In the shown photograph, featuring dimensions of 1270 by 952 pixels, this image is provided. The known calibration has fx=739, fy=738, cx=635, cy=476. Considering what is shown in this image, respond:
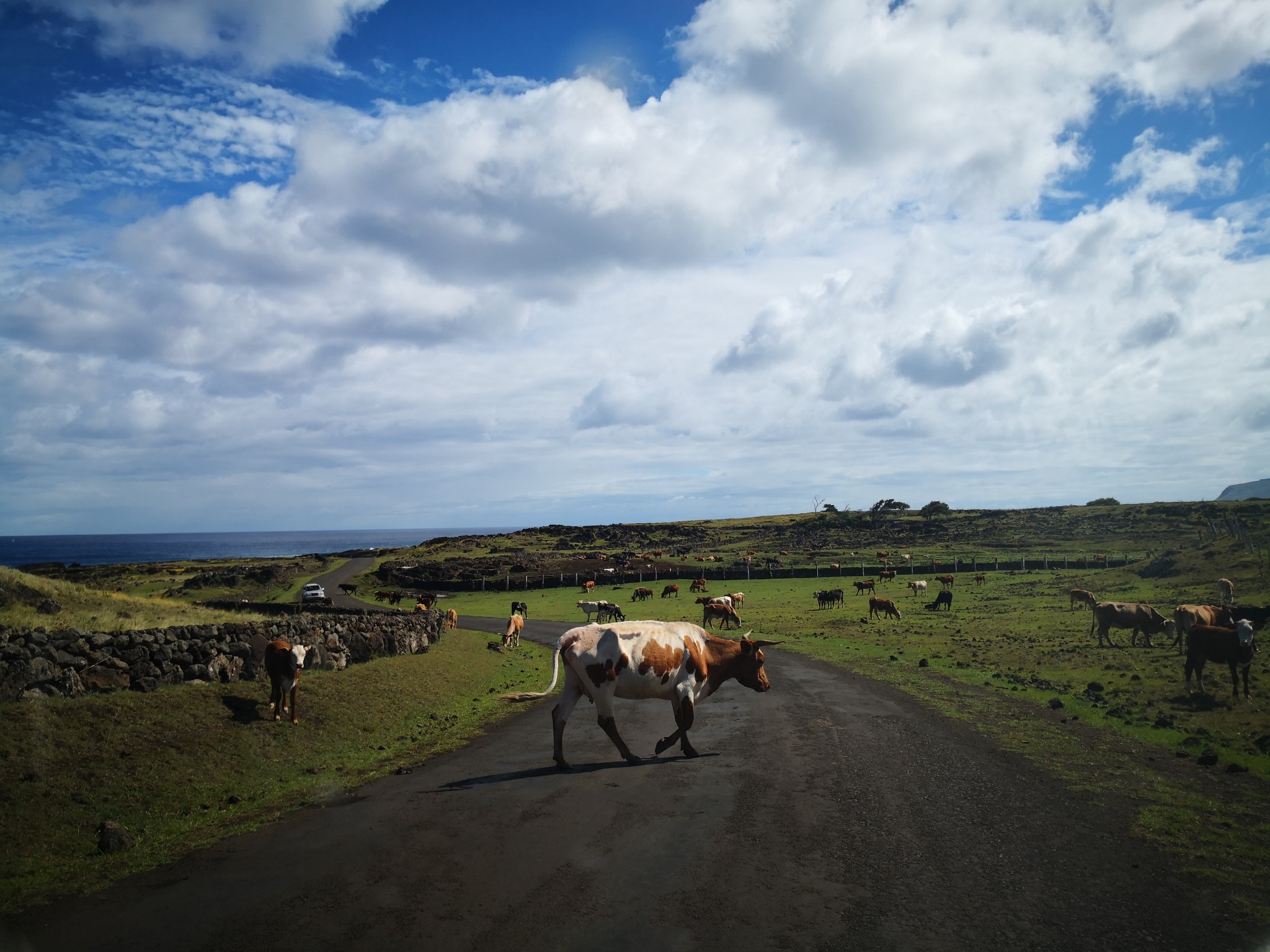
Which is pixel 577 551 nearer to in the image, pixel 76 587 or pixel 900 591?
pixel 900 591

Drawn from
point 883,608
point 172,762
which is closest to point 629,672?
point 172,762

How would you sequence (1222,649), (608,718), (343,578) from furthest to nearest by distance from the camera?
(343,578) → (1222,649) → (608,718)

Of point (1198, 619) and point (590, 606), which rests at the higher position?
point (1198, 619)

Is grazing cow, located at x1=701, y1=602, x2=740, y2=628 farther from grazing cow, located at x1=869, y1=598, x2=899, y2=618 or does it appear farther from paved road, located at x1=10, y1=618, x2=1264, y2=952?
paved road, located at x1=10, y1=618, x2=1264, y2=952

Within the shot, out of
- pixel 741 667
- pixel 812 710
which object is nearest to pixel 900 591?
pixel 812 710

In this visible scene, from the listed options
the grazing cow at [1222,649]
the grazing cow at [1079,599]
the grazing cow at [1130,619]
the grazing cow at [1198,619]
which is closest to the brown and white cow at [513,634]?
the grazing cow at [1130,619]

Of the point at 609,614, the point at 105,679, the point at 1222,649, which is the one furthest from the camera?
the point at 609,614

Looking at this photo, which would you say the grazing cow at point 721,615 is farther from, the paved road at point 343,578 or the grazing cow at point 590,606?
the paved road at point 343,578

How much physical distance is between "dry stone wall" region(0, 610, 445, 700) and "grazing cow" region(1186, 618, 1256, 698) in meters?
23.6

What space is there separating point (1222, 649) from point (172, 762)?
24.2 metres

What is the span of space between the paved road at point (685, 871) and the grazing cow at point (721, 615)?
2711cm

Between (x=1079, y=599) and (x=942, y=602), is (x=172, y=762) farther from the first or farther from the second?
(x=942, y=602)

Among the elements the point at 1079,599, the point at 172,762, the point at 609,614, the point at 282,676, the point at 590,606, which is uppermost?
the point at 282,676

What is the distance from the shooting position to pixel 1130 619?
28938mm
